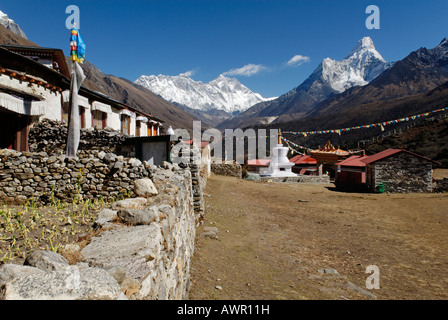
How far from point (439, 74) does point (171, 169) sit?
8173 inches

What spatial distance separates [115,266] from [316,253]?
6674mm

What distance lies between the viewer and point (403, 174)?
70.2 feet

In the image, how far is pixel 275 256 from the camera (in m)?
6.89

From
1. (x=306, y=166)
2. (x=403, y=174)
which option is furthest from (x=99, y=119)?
(x=306, y=166)

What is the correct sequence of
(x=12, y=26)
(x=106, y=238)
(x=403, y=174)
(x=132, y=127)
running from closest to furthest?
(x=106, y=238) < (x=403, y=174) < (x=132, y=127) < (x=12, y=26)

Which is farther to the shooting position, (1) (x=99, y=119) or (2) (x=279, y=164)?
(2) (x=279, y=164)

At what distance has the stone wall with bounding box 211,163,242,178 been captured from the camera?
92.4ft

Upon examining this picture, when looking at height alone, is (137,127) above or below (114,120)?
above

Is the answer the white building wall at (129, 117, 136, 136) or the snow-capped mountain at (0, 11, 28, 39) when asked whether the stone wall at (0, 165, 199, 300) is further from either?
the snow-capped mountain at (0, 11, 28, 39)

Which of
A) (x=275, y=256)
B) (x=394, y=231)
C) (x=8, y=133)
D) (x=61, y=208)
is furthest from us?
(x=8, y=133)

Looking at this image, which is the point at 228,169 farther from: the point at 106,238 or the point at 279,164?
the point at 106,238

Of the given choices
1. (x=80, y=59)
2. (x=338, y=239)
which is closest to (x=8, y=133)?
(x=80, y=59)
